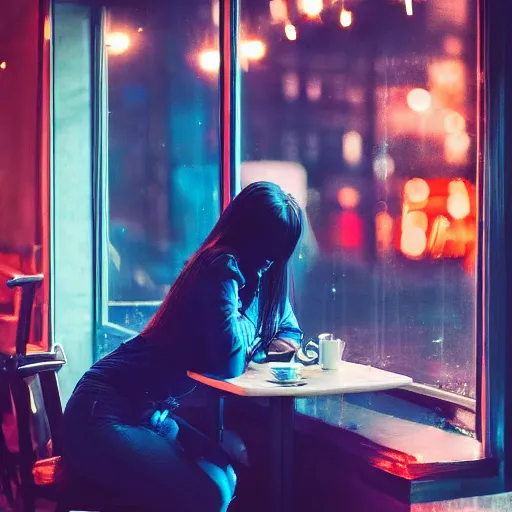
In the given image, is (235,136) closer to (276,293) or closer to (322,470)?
(276,293)

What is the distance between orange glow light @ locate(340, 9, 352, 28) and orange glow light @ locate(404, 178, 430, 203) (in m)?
0.82

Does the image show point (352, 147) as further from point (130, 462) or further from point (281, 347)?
point (130, 462)

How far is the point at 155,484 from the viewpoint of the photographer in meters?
1.85

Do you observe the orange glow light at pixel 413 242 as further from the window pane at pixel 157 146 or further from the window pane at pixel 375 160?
the window pane at pixel 157 146

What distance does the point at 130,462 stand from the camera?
1.85m

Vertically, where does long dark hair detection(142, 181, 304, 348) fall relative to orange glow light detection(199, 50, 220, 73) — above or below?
below

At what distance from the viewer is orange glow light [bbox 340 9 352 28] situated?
3195 mm

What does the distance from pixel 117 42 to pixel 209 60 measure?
69 centimetres

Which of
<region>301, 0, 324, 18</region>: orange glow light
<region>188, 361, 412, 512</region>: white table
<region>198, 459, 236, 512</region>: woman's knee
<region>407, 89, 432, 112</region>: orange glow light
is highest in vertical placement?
<region>301, 0, 324, 18</region>: orange glow light

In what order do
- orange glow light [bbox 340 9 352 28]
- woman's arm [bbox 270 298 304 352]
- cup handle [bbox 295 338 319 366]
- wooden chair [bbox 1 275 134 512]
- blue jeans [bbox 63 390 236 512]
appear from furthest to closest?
orange glow light [bbox 340 9 352 28] → cup handle [bbox 295 338 319 366] → woman's arm [bbox 270 298 304 352] → wooden chair [bbox 1 275 134 512] → blue jeans [bbox 63 390 236 512]

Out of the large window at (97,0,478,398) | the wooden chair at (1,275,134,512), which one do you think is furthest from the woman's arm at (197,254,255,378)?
the large window at (97,0,478,398)

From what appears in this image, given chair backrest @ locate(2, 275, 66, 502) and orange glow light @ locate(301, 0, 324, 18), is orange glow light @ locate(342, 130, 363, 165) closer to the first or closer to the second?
orange glow light @ locate(301, 0, 324, 18)

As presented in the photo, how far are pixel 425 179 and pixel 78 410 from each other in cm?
176

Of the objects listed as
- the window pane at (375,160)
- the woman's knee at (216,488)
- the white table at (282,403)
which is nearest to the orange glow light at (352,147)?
the window pane at (375,160)
